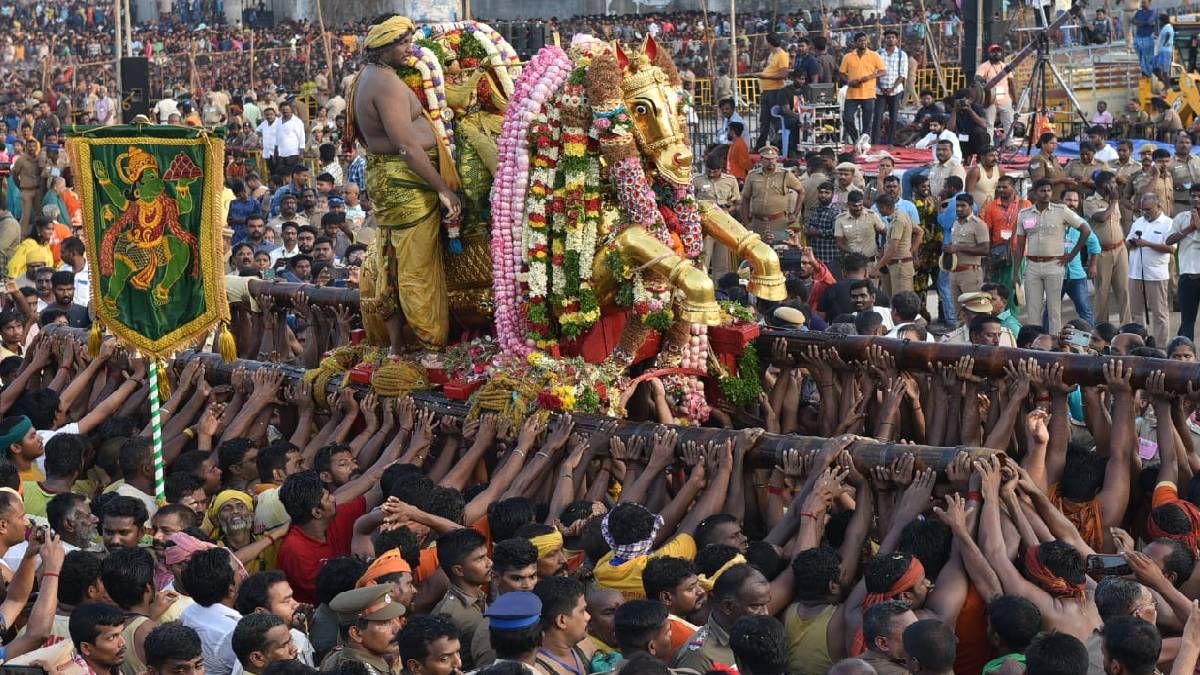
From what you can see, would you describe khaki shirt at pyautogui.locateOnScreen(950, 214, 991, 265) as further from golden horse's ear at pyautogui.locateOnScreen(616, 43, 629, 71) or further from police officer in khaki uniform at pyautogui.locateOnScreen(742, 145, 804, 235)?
golden horse's ear at pyautogui.locateOnScreen(616, 43, 629, 71)

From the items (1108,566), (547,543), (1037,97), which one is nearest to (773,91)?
(1037,97)

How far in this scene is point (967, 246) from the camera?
14773mm

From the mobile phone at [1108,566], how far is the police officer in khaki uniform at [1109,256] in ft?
26.2

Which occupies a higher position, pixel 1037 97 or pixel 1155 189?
pixel 1037 97

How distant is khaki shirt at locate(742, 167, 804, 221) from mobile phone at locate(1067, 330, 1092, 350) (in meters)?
5.39

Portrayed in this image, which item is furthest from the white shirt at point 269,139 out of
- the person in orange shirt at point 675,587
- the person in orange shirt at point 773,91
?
the person in orange shirt at point 675,587

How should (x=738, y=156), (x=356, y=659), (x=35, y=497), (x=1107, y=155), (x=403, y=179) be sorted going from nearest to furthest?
1. (x=356, y=659)
2. (x=35, y=497)
3. (x=403, y=179)
4. (x=1107, y=155)
5. (x=738, y=156)

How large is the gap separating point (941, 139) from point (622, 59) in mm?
7497

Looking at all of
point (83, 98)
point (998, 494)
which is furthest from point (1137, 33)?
point (998, 494)

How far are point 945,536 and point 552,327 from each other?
128 inches

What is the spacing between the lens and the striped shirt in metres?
21.2

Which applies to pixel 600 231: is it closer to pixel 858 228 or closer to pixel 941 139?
pixel 858 228

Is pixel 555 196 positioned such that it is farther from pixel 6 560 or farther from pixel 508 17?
pixel 508 17

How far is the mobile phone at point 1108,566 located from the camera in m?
7.34
